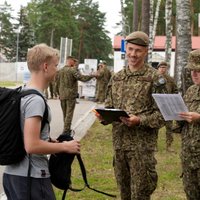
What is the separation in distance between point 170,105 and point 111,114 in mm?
521

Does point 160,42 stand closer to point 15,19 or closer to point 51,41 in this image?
point 51,41

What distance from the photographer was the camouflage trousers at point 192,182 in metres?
4.73

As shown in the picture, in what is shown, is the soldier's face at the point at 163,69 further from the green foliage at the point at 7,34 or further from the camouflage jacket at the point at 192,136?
the green foliage at the point at 7,34

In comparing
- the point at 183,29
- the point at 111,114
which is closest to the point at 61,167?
the point at 111,114

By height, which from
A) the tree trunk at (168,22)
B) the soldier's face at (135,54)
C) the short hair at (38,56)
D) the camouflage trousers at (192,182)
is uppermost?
the tree trunk at (168,22)

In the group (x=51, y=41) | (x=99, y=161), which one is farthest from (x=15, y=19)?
(x=99, y=161)

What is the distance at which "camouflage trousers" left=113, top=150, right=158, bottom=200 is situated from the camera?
15.5 feet

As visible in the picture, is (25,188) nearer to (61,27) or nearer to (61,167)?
(61,167)

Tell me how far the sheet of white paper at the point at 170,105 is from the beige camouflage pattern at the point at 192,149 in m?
0.20

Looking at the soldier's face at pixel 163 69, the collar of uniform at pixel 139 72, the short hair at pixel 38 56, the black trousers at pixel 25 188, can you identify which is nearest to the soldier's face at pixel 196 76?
the collar of uniform at pixel 139 72

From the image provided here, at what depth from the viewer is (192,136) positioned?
4660mm

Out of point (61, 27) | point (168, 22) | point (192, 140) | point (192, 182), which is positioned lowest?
point (192, 182)

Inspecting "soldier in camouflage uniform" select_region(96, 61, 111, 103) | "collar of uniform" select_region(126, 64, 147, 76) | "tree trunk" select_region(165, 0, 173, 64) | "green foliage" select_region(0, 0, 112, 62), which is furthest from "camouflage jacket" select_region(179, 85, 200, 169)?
"green foliage" select_region(0, 0, 112, 62)

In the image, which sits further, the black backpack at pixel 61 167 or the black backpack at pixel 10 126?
the black backpack at pixel 61 167
